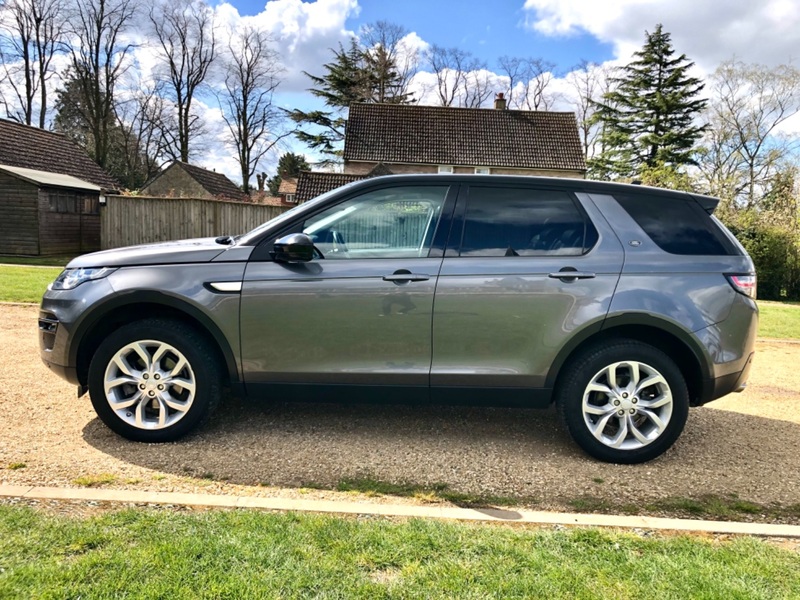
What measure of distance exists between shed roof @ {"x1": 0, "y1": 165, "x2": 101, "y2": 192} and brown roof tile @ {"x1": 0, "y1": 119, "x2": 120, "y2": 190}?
0.66 metres

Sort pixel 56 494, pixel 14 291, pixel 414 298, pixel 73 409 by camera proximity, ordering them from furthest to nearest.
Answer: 1. pixel 14 291
2. pixel 73 409
3. pixel 414 298
4. pixel 56 494

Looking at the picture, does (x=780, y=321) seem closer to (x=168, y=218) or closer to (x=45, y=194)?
(x=168, y=218)

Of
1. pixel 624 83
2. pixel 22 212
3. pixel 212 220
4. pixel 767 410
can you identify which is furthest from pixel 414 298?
pixel 624 83

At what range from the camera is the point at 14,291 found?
982 cm

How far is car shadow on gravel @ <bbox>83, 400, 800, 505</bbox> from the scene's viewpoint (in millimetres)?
3467

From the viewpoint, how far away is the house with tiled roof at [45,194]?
19.1 meters

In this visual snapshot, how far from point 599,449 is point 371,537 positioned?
182 cm

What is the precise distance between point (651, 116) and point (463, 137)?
1266cm

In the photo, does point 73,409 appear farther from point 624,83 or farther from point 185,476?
point 624,83

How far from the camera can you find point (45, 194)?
64.4 ft

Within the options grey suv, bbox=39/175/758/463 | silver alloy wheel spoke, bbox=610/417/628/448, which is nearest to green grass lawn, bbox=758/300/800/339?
grey suv, bbox=39/175/758/463

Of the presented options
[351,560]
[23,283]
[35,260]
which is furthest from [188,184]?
[351,560]

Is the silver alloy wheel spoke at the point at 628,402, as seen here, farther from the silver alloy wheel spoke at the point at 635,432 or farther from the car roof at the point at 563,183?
the car roof at the point at 563,183

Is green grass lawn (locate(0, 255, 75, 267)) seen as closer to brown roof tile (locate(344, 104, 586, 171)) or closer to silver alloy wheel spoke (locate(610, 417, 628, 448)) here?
brown roof tile (locate(344, 104, 586, 171))
